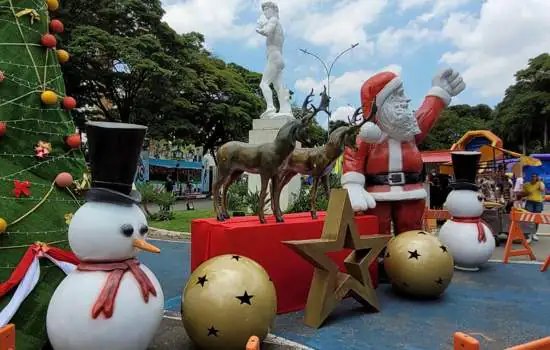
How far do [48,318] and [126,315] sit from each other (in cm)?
51

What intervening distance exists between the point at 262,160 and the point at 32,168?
1.95 meters

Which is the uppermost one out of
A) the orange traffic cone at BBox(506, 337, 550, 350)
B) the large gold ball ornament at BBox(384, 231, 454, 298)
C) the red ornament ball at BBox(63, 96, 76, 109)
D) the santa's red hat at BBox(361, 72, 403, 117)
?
the santa's red hat at BBox(361, 72, 403, 117)

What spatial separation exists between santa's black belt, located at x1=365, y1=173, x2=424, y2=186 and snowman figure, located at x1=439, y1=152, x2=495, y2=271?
844mm

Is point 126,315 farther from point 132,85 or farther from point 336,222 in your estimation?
point 132,85

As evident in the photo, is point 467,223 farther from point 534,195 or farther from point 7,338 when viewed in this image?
point 7,338

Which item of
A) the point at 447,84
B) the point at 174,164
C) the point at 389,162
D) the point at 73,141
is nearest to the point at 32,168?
the point at 73,141

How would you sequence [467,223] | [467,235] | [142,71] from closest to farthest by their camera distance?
[467,235]
[467,223]
[142,71]

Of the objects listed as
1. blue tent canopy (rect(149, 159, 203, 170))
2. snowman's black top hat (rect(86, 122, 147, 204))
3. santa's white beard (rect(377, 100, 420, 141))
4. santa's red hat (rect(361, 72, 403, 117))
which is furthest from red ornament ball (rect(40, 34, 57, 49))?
blue tent canopy (rect(149, 159, 203, 170))

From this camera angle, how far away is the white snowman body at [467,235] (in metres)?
6.04

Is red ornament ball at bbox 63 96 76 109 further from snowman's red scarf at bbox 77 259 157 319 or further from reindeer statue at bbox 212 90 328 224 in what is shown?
snowman's red scarf at bbox 77 259 157 319

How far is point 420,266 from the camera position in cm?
467

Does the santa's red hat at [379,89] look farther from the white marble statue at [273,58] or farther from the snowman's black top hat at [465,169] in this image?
the white marble statue at [273,58]

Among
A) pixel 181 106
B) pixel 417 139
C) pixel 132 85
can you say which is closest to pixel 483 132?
pixel 417 139

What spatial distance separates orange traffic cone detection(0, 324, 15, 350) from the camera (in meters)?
2.10
